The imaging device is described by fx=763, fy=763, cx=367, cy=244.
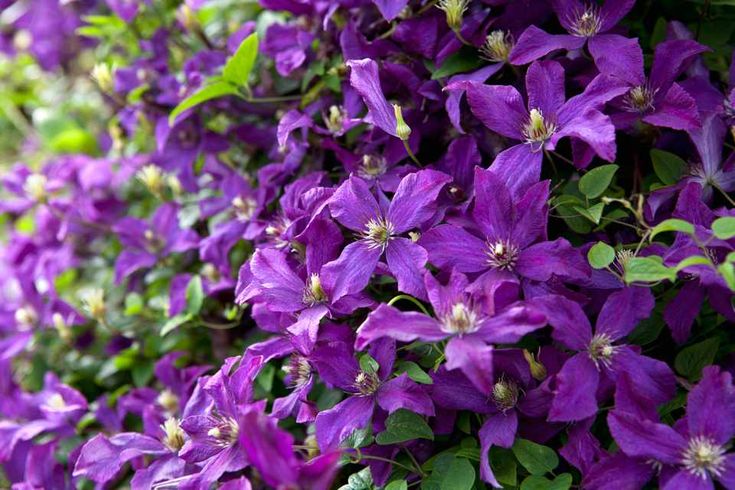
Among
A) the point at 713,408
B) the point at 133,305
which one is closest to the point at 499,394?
the point at 713,408

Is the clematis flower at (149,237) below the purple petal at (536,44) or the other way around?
below

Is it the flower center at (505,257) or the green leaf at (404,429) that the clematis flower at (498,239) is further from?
the green leaf at (404,429)

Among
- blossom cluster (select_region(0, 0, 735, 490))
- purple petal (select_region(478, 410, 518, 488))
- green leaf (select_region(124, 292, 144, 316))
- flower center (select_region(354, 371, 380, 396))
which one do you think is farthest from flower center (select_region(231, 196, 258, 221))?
purple petal (select_region(478, 410, 518, 488))

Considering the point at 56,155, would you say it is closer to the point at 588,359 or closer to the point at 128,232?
the point at 128,232

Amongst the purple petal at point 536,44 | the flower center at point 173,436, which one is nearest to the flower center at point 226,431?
the flower center at point 173,436

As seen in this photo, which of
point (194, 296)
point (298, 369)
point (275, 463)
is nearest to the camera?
point (275, 463)

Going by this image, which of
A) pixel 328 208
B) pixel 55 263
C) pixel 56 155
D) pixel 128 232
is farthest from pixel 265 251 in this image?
pixel 56 155

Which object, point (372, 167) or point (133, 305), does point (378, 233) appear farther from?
point (133, 305)
